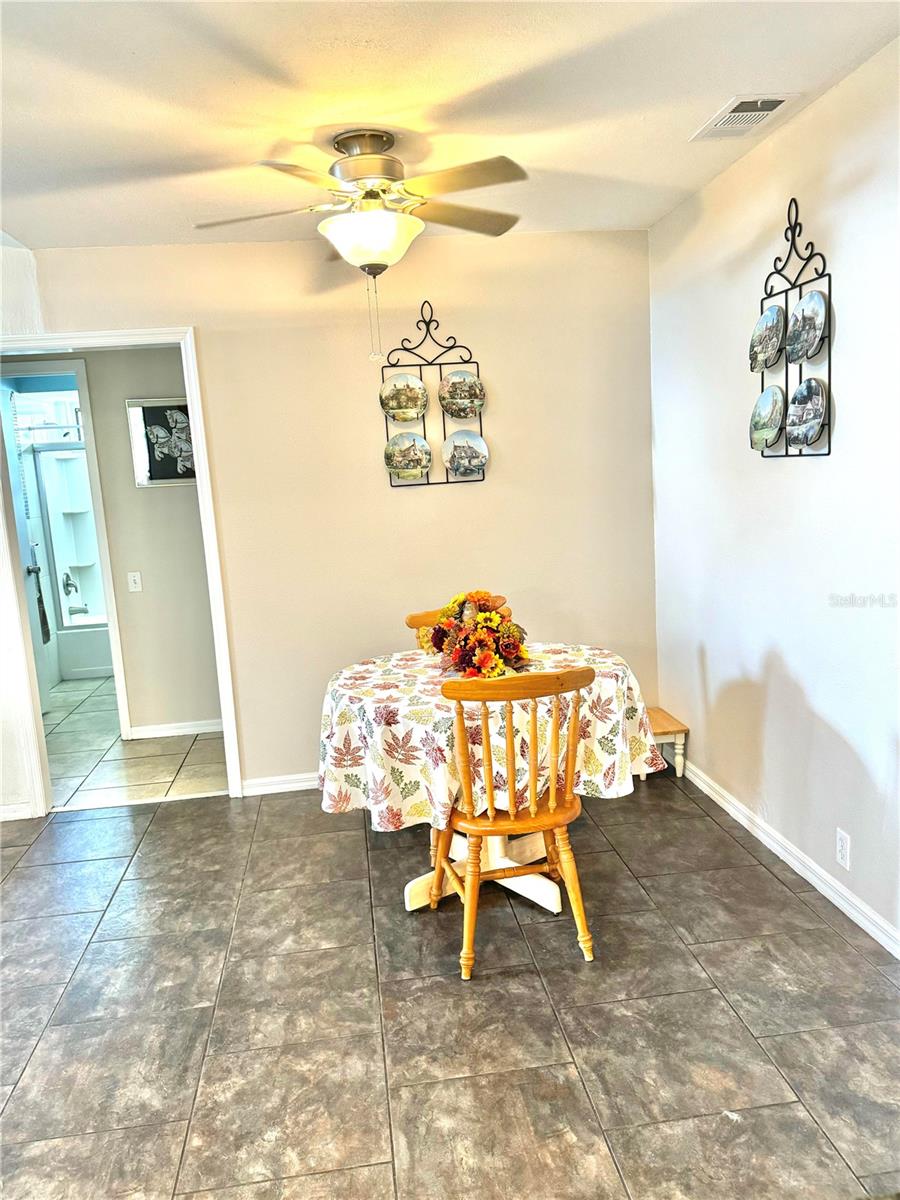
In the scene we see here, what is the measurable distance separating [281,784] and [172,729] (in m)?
1.29

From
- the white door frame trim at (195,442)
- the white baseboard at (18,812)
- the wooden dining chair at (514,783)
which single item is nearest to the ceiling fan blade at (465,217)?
the wooden dining chair at (514,783)

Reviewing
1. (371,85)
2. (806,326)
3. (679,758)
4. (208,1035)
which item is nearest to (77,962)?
(208,1035)

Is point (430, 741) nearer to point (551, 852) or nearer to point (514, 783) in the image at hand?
point (514, 783)

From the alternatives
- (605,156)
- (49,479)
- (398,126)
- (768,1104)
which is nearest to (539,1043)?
(768,1104)

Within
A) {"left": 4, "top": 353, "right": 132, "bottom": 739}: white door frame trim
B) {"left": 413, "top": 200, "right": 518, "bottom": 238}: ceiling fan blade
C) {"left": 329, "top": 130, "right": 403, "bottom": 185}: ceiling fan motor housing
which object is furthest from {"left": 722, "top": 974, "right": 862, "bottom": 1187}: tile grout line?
{"left": 4, "top": 353, "right": 132, "bottom": 739}: white door frame trim

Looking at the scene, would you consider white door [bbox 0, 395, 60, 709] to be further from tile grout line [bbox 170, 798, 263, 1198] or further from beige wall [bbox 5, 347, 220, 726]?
tile grout line [bbox 170, 798, 263, 1198]

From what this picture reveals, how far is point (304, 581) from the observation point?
3.77m

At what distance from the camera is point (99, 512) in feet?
15.2

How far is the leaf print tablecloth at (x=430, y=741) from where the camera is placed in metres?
2.42

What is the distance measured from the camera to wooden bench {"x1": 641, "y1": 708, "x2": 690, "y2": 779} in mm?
3703

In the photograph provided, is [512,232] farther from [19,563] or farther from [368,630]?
[19,563]

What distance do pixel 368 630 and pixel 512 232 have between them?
6.28 feet

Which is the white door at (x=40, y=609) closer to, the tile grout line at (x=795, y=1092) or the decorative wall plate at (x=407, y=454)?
the decorative wall plate at (x=407, y=454)

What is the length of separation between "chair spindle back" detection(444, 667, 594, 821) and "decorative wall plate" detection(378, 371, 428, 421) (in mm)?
1764
